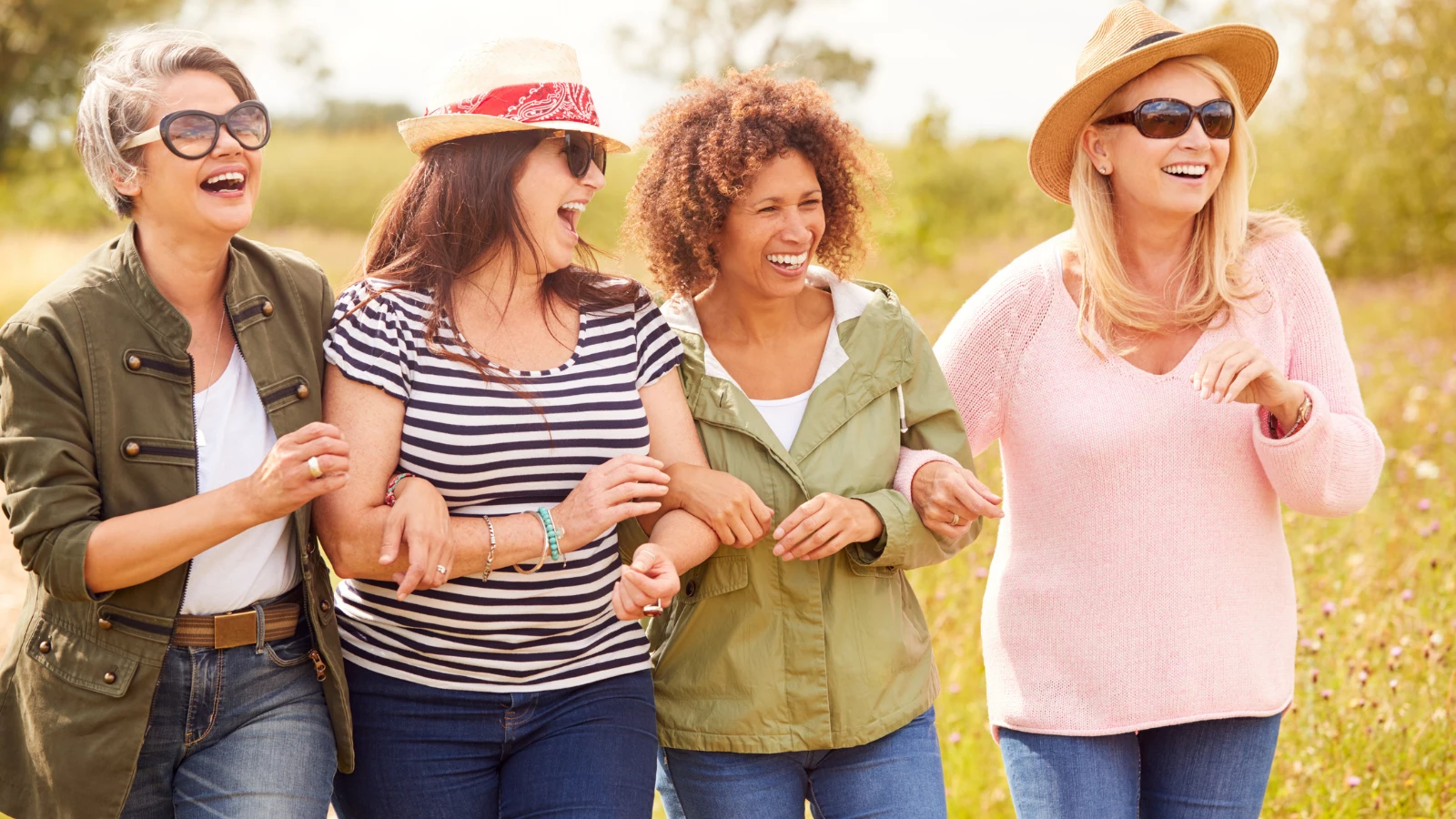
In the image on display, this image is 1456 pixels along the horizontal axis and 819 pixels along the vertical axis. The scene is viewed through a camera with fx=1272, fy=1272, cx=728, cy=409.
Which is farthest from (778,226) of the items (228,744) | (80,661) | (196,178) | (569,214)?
(80,661)

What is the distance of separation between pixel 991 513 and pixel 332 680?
1424 millimetres

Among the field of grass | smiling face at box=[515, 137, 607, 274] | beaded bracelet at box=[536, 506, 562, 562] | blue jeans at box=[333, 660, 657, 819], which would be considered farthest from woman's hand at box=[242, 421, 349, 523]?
the field of grass

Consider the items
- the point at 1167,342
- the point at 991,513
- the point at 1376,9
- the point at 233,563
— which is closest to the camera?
the point at 233,563

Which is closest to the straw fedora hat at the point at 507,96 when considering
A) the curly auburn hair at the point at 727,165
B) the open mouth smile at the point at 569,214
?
the open mouth smile at the point at 569,214

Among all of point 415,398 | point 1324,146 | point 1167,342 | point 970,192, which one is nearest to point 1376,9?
point 1324,146

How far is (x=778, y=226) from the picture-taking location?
2967mm

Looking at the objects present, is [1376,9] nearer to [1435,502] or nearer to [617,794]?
[1435,502]

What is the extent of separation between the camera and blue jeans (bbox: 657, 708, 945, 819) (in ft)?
9.21

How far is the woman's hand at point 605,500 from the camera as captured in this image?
256 cm

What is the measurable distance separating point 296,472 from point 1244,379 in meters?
1.86

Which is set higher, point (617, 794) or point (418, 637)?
point (418, 637)

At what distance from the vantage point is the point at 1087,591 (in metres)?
2.91

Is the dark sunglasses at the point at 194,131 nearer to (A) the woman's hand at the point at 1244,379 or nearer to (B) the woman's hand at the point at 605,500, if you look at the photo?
(B) the woman's hand at the point at 605,500

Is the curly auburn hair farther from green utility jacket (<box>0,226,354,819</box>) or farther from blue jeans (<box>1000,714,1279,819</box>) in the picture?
blue jeans (<box>1000,714,1279,819</box>)
